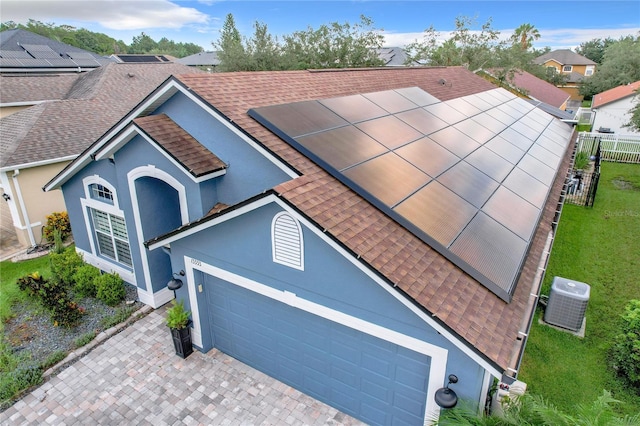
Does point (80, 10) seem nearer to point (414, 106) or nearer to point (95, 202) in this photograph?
point (95, 202)

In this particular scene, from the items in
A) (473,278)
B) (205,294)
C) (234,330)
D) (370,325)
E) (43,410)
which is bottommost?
(43,410)

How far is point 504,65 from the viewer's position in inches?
1319

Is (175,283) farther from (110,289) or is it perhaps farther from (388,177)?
(388,177)

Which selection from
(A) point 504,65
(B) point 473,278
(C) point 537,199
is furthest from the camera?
(A) point 504,65

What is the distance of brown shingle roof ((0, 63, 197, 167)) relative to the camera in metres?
16.2

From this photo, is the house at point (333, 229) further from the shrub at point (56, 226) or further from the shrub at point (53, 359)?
the shrub at point (56, 226)

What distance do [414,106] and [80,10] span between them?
123ft

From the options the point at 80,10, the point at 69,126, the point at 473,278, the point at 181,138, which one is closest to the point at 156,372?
the point at 181,138

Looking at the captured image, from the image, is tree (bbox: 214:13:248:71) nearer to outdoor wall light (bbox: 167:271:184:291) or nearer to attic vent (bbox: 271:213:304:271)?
outdoor wall light (bbox: 167:271:184:291)

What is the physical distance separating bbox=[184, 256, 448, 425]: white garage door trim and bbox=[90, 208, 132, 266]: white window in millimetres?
4349

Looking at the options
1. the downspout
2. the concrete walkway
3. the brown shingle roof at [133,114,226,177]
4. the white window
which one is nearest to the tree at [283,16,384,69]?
the downspout

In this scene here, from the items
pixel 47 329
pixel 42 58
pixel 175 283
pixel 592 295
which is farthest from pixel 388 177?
pixel 42 58

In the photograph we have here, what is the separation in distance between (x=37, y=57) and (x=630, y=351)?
51.5 meters

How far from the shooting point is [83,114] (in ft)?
66.2
